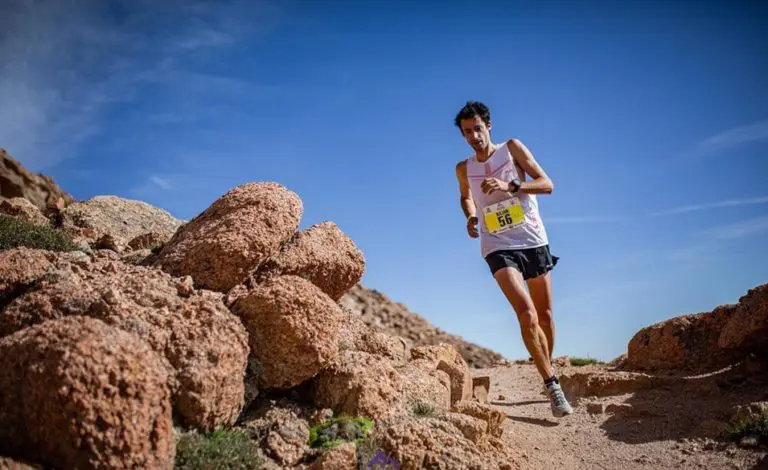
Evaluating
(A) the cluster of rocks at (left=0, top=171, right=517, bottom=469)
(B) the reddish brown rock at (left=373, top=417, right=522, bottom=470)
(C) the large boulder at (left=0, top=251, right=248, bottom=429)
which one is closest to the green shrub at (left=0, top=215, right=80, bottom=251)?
(A) the cluster of rocks at (left=0, top=171, right=517, bottom=469)

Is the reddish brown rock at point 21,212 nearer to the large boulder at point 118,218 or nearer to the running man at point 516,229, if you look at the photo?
the large boulder at point 118,218

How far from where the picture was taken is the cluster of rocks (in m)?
4.21

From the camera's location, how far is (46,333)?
14.7ft

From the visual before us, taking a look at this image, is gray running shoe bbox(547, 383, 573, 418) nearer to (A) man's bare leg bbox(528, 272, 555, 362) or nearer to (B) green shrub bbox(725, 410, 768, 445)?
(A) man's bare leg bbox(528, 272, 555, 362)

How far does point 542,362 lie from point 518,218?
1.66 metres

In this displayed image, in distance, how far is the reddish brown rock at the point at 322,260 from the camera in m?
6.75

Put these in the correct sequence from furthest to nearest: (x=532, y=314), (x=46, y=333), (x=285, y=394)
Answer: (x=532, y=314) < (x=285, y=394) < (x=46, y=333)

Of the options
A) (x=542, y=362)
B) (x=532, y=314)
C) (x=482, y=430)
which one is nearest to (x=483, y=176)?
(x=532, y=314)

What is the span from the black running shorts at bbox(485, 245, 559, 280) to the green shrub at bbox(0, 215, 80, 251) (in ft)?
17.3

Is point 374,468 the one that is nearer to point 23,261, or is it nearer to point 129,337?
point 129,337

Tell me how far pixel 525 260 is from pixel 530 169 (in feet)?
3.58

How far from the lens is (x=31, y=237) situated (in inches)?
323

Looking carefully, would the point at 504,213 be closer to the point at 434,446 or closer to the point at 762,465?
the point at 434,446

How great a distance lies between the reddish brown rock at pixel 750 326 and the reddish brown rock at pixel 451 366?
3.80 meters
